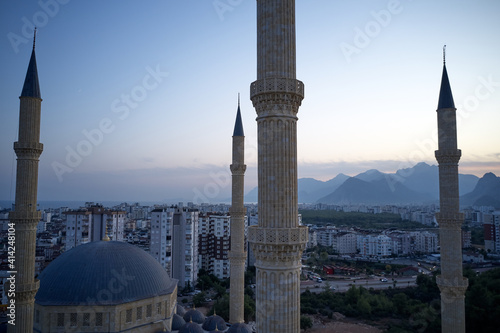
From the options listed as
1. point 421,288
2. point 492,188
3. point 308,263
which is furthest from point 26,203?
point 492,188

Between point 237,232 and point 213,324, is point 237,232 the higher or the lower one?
the higher one

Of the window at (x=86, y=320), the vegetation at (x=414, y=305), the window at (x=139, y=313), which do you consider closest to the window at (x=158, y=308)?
the window at (x=139, y=313)

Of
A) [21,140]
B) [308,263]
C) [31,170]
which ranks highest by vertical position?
[21,140]

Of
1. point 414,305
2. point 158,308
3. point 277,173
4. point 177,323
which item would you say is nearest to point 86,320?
point 158,308

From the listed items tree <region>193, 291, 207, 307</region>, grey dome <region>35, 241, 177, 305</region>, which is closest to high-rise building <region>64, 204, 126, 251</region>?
tree <region>193, 291, 207, 307</region>

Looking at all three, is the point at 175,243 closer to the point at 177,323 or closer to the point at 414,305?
the point at 177,323

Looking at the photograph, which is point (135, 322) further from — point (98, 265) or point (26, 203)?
point (26, 203)
